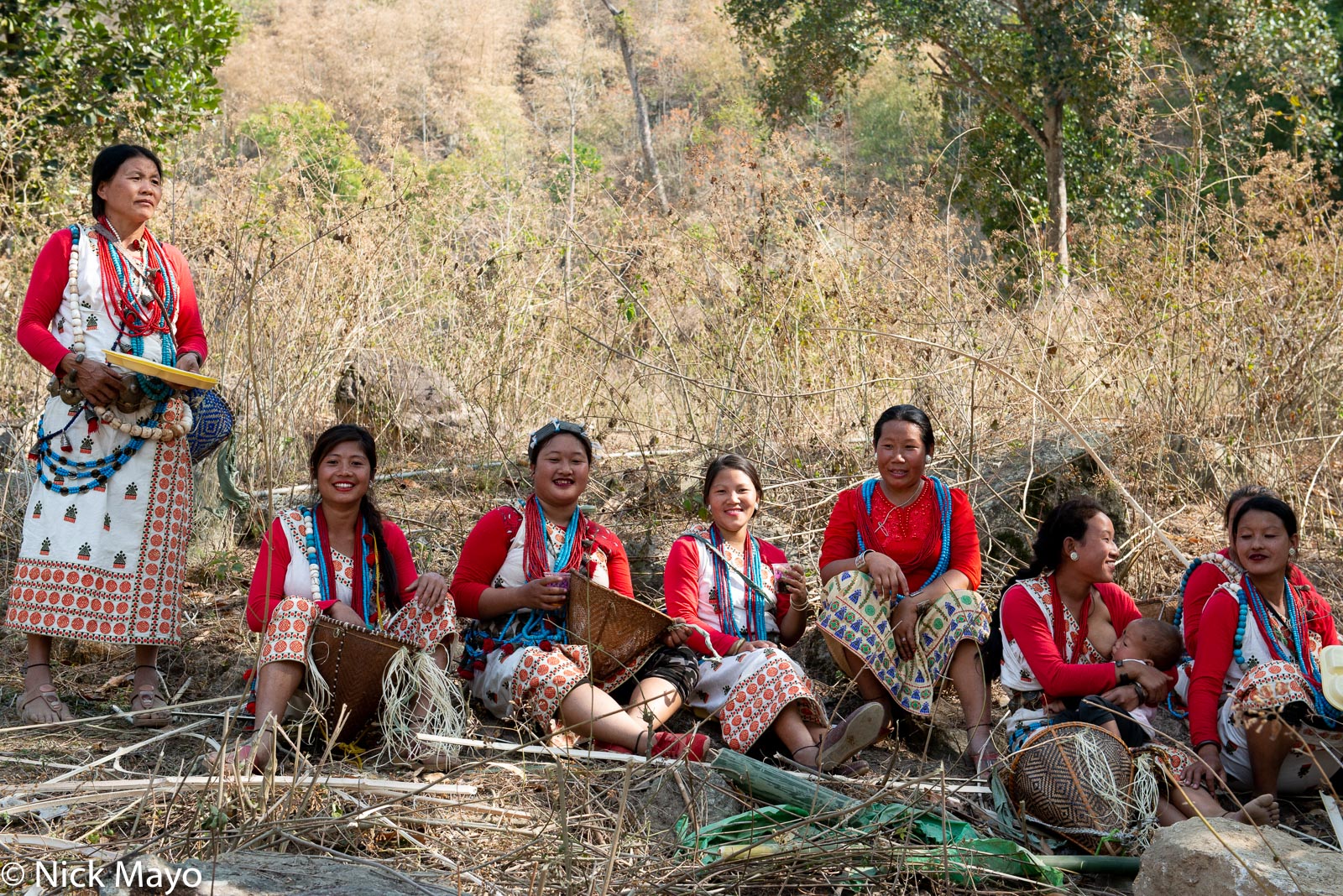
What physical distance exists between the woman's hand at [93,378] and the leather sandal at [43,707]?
0.80 meters

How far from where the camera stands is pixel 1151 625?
327cm

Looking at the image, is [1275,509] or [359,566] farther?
[359,566]

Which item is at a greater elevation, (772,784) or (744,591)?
(744,591)

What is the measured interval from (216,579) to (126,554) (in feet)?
3.66

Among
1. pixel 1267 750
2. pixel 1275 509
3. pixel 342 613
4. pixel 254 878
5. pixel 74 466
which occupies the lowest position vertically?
pixel 254 878

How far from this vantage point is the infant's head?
10.6 ft

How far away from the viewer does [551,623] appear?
10.9 feet

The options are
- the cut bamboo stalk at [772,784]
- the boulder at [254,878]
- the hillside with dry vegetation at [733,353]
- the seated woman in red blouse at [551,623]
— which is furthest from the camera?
the hillside with dry vegetation at [733,353]

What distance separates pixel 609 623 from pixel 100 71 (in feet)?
17.7

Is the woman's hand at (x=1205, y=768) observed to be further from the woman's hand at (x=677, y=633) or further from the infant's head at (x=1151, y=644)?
the woman's hand at (x=677, y=633)

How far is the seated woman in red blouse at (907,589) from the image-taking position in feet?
10.6

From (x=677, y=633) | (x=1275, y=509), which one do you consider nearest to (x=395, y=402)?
(x=677, y=633)

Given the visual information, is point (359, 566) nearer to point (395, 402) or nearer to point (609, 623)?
point (609, 623)

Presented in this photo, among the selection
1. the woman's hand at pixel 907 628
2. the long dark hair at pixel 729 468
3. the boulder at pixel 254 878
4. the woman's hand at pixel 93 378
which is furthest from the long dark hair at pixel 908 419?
the woman's hand at pixel 93 378
